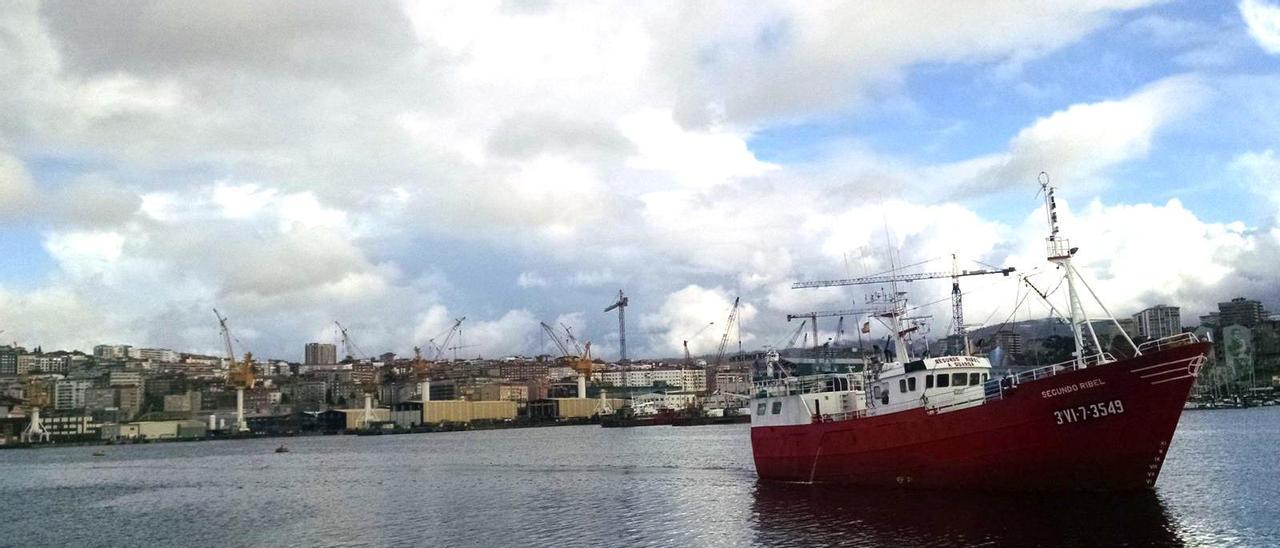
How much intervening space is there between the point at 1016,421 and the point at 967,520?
4.28 m

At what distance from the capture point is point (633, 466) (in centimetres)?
7462

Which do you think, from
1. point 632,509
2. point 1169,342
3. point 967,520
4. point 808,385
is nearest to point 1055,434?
point 967,520

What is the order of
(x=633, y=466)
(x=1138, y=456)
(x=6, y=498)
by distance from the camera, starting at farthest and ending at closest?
(x=633, y=466), (x=6, y=498), (x=1138, y=456)

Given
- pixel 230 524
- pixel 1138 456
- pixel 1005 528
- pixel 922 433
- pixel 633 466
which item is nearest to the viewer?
pixel 1005 528

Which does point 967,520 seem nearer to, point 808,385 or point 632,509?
point 808,385

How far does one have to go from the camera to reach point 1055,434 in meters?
33.9

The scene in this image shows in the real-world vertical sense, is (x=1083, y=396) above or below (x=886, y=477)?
above

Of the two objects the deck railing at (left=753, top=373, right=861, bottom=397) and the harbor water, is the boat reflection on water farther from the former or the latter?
the deck railing at (left=753, top=373, right=861, bottom=397)

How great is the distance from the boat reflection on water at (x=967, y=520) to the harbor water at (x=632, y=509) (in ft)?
0.31

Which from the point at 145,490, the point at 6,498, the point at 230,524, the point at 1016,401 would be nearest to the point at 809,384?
the point at 1016,401

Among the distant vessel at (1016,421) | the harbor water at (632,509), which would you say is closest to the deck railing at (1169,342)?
the distant vessel at (1016,421)

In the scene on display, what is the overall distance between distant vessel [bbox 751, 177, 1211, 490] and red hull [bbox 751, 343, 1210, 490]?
0.12ft

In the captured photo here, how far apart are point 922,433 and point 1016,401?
14.8ft

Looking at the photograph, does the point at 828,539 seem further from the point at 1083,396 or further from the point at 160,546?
the point at 160,546
